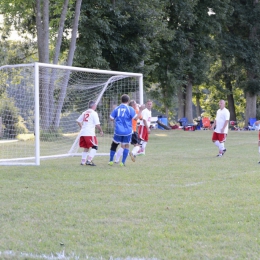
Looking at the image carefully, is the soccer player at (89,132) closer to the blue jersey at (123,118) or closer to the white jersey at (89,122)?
the white jersey at (89,122)

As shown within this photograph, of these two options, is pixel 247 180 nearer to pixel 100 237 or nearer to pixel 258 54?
pixel 100 237

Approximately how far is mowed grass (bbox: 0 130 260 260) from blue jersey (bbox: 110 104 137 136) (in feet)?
4.02

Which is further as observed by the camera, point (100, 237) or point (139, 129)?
point (139, 129)

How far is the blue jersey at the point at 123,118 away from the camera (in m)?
14.3

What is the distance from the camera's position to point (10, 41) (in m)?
39.3

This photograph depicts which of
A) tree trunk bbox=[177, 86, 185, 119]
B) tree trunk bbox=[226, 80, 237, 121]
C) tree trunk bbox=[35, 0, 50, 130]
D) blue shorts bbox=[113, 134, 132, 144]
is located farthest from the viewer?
tree trunk bbox=[226, 80, 237, 121]

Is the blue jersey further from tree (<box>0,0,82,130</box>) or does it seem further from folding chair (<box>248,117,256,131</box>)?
folding chair (<box>248,117,256,131</box>)

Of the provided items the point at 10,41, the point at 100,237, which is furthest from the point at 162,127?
the point at 100,237

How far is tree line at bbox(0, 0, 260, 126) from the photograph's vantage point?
29375mm

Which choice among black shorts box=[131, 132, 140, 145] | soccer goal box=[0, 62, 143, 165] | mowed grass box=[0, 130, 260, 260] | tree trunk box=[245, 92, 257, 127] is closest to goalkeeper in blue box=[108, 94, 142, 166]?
mowed grass box=[0, 130, 260, 260]

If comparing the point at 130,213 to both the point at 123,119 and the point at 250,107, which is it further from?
the point at 250,107

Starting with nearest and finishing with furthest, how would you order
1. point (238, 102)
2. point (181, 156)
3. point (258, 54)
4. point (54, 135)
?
point (181, 156)
point (54, 135)
point (258, 54)
point (238, 102)

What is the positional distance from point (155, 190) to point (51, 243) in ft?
13.7

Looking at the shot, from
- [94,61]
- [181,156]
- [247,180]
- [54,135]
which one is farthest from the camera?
[94,61]
